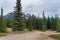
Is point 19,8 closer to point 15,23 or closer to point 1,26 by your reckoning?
point 15,23

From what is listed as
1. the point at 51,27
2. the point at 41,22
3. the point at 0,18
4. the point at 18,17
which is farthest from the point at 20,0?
the point at 51,27

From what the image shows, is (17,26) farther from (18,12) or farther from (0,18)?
(0,18)

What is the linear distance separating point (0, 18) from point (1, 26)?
9.76 feet

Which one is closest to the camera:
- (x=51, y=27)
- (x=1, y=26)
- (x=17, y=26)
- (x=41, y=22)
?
(x=17, y=26)

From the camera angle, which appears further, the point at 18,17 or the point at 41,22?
the point at 41,22

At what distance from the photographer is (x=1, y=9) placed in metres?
62.2

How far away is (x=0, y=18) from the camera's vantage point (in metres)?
62.0

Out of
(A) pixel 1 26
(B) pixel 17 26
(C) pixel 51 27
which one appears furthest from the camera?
(C) pixel 51 27

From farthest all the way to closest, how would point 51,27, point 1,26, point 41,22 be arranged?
point 51,27 < point 41,22 < point 1,26

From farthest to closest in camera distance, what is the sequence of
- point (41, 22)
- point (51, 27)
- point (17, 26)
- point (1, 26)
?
point (51, 27)
point (41, 22)
point (1, 26)
point (17, 26)

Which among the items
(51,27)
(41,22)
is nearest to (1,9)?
(41,22)

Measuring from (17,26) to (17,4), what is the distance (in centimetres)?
629

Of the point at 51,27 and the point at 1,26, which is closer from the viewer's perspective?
the point at 1,26

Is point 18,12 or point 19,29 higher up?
point 18,12
